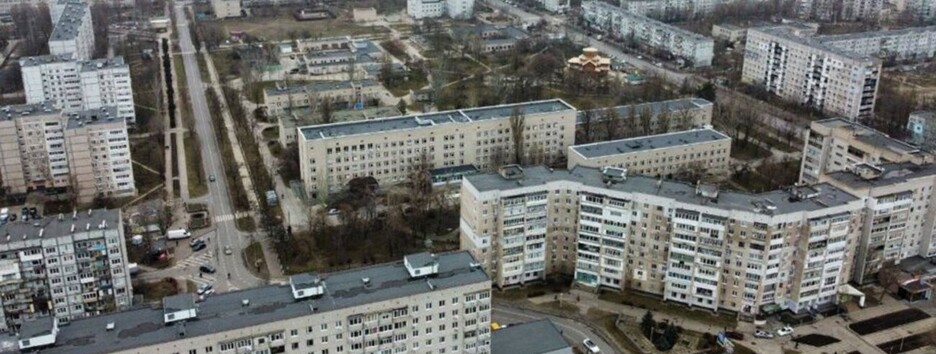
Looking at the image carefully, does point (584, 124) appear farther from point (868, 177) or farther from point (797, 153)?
point (868, 177)

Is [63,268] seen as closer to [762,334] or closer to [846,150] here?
[762,334]

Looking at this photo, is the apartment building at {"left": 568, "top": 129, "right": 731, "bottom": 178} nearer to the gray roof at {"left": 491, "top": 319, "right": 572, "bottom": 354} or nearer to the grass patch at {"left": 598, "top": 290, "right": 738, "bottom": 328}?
the grass patch at {"left": 598, "top": 290, "right": 738, "bottom": 328}

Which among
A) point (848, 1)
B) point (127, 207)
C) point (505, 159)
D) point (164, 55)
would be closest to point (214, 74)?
point (164, 55)

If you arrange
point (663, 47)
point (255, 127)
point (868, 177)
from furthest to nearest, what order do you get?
point (663, 47) < point (255, 127) < point (868, 177)

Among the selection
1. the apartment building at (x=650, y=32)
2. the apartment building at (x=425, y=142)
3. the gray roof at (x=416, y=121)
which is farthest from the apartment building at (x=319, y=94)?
the apartment building at (x=650, y=32)

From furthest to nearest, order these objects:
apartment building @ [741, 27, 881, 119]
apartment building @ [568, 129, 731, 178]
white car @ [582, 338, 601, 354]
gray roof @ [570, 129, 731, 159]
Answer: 1. apartment building @ [741, 27, 881, 119]
2. gray roof @ [570, 129, 731, 159]
3. apartment building @ [568, 129, 731, 178]
4. white car @ [582, 338, 601, 354]

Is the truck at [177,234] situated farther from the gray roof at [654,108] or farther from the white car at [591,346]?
the gray roof at [654,108]

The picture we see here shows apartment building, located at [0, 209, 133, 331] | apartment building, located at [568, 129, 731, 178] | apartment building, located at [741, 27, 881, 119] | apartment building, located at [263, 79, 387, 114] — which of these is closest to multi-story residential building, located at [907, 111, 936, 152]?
apartment building, located at [741, 27, 881, 119]
